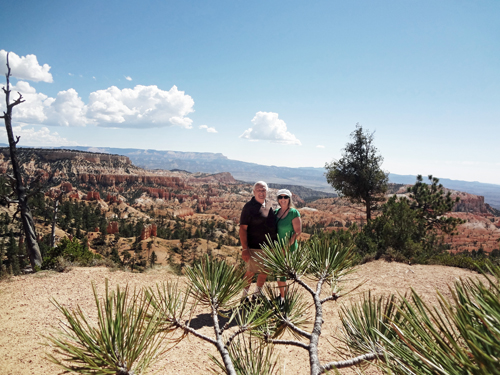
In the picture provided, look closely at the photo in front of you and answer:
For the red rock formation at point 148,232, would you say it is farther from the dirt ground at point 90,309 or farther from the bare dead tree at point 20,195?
the dirt ground at point 90,309

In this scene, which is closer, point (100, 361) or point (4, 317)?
point (100, 361)

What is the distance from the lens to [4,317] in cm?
523

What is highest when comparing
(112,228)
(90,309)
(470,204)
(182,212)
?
(90,309)

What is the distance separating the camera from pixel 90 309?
5.75 meters

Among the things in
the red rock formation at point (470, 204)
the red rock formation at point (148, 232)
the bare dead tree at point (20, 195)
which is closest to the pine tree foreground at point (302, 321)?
the bare dead tree at point (20, 195)

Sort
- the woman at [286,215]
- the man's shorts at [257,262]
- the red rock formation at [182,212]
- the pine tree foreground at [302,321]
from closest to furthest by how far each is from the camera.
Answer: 1. the pine tree foreground at [302,321]
2. the man's shorts at [257,262]
3. the woman at [286,215]
4. the red rock formation at [182,212]

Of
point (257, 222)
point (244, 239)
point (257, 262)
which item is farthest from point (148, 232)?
point (257, 262)

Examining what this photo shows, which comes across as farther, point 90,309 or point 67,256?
point 67,256

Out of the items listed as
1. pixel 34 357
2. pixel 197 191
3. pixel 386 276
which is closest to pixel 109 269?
pixel 34 357

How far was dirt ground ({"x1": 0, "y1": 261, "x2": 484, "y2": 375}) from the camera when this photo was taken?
4.06 meters

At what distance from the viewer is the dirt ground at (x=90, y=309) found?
406cm

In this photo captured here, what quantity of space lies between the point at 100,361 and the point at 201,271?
0.96 meters

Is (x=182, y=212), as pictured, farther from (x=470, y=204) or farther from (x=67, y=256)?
(x=470, y=204)

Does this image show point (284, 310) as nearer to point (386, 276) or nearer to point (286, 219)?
point (286, 219)
